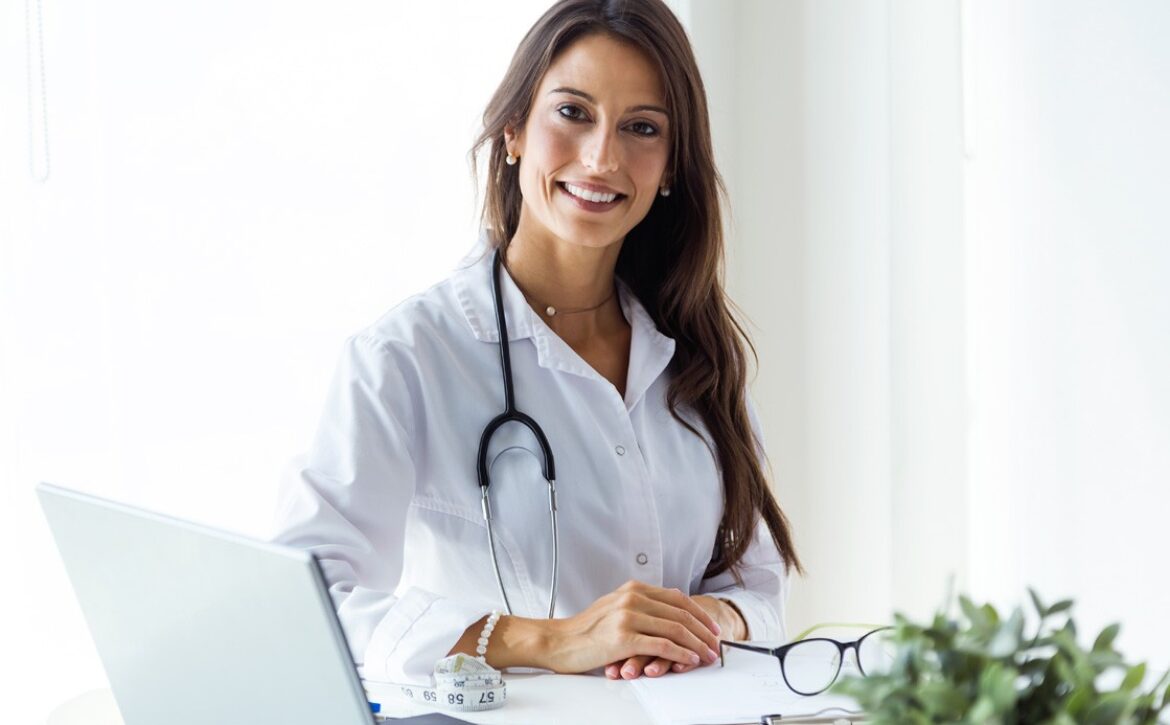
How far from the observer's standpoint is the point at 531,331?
5.72 feet

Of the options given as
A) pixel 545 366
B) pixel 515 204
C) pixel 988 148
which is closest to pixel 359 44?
pixel 515 204

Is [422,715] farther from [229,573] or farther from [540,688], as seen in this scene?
[229,573]

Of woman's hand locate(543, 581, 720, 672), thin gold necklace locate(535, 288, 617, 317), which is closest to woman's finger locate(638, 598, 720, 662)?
woman's hand locate(543, 581, 720, 672)

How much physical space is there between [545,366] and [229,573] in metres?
0.94

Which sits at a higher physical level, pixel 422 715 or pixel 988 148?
pixel 988 148

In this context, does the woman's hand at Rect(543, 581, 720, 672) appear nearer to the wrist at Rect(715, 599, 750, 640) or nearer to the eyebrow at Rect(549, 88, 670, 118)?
the wrist at Rect(715, 599, 750, 640)

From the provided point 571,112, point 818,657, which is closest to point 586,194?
point 571,112

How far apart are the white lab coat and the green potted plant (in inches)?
34.6

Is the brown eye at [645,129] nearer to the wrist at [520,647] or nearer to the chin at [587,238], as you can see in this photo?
the chin at [587,238]

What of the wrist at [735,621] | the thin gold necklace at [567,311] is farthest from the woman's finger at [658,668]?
the thin gold necklace at [567,311]

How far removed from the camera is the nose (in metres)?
1.73

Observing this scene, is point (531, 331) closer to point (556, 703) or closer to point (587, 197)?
point (587, 197)

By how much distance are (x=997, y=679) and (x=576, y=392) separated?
1.11 m

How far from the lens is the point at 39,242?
1.81m
